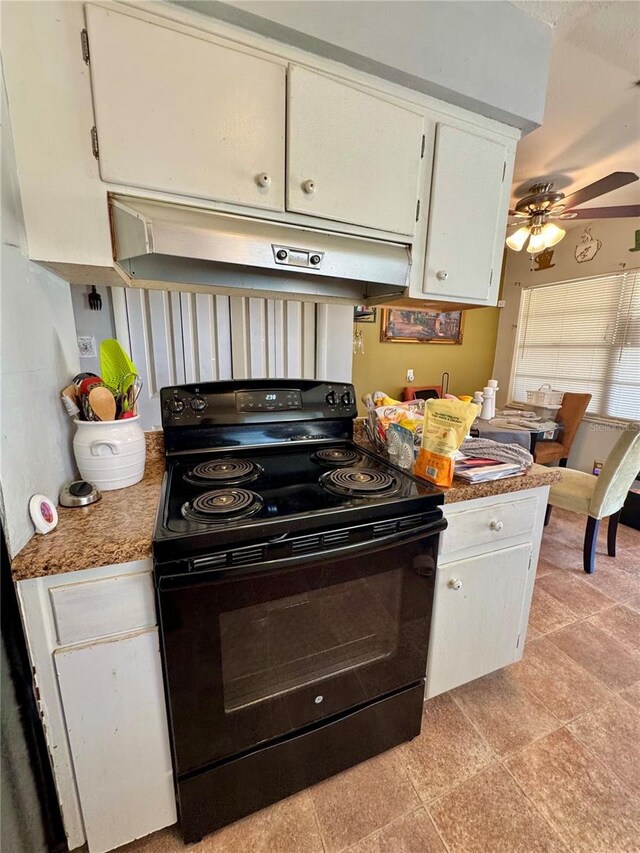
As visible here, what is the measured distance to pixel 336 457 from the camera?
51.4 inches

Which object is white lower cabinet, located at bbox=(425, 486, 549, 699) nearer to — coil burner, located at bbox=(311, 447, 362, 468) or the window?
coil burner, located at bbox=(311, 447, 362, 468)

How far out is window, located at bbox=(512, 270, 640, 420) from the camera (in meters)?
3.43

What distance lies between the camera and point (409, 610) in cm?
106

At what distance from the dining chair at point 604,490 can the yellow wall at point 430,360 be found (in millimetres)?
1964

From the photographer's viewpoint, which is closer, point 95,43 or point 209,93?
point 95,43

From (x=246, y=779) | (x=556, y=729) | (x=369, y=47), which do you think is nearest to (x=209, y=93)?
(x=369, y=47)

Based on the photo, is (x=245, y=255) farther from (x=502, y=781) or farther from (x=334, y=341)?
(x=502, y=781)

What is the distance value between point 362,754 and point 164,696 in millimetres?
704

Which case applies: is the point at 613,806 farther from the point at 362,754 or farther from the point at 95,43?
the point at 95,43

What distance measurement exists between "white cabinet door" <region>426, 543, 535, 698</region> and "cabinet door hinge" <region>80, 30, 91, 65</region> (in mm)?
1616

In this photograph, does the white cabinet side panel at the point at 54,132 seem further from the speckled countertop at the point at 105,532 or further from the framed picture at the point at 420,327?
the framed picture at the point at 420,327

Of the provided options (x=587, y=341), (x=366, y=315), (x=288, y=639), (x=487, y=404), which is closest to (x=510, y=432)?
(x=487, y=404)

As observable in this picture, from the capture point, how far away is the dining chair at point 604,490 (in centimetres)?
205

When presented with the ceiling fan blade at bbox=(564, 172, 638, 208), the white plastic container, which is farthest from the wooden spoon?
the ceiling fan blade at bbox=(564, 172, 638, 208)
